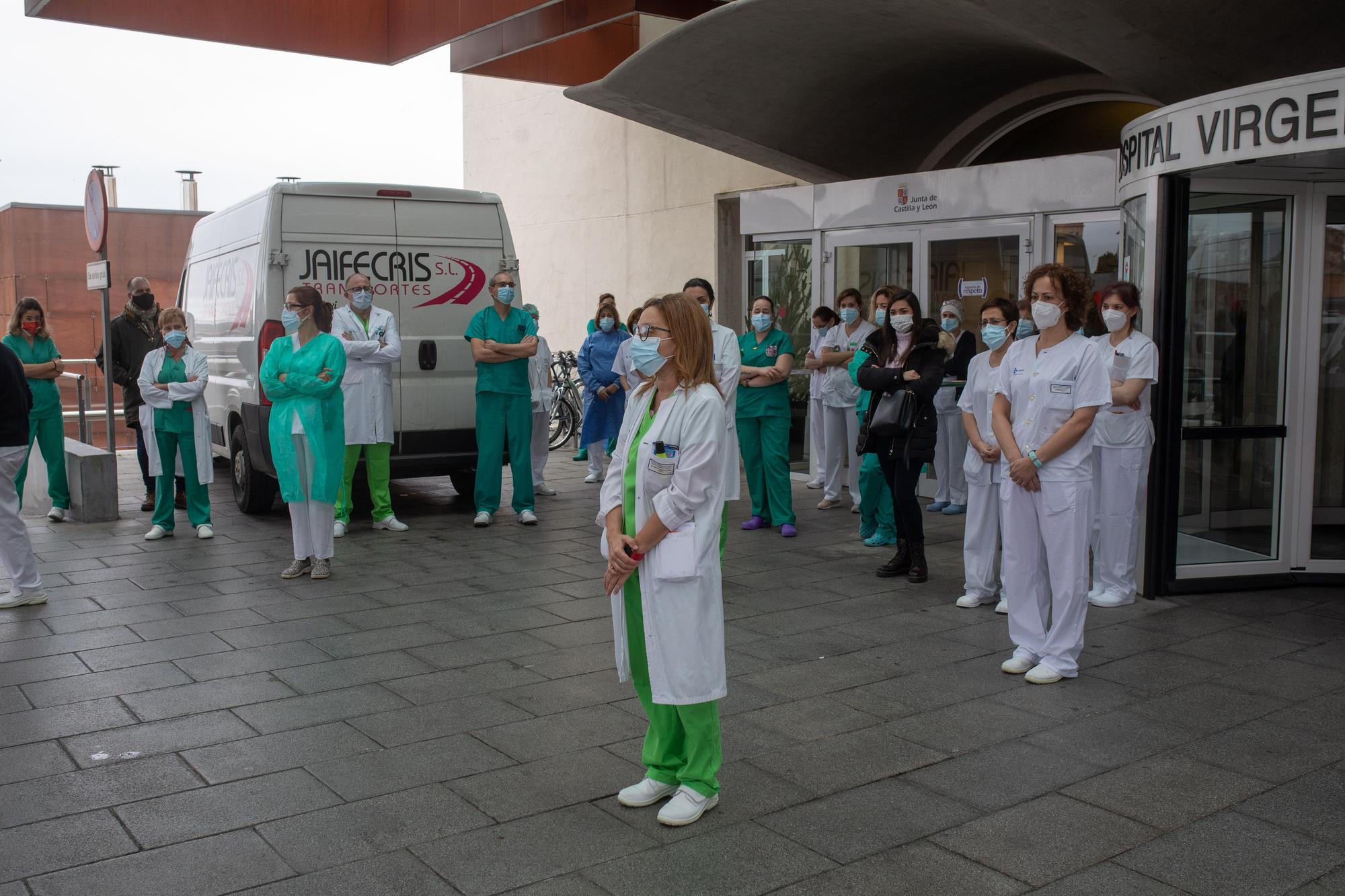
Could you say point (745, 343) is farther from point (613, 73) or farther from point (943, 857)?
point (943, 857)

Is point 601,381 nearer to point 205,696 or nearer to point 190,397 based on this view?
point 190,397

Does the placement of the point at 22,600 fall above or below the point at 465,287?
below

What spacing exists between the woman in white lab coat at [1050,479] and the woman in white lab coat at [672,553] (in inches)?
82.3

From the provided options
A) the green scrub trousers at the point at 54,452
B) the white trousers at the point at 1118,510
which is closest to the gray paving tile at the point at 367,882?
the white trousers at the point at 1118,510

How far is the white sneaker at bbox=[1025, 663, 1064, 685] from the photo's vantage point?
5281 mm

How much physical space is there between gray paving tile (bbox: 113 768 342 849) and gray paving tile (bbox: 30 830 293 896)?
10cm

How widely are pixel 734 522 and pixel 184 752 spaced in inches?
221

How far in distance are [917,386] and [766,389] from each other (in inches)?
67.6

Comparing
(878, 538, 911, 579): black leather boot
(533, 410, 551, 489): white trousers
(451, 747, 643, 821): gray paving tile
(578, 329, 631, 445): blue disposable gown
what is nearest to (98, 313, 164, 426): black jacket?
Result: (533, 410, 551, 489): white trousers

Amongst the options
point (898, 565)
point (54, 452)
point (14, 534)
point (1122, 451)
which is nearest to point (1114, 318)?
point (1122, 451)

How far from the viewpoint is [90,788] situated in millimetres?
4152

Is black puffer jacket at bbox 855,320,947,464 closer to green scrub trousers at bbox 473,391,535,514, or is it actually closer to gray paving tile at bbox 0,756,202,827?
green scrub trousers at bbox 473,391,535,514

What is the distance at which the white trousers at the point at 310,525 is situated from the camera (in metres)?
7.43

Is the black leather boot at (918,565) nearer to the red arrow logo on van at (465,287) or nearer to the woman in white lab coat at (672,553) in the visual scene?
the woman in white lab coat at (672,553)
